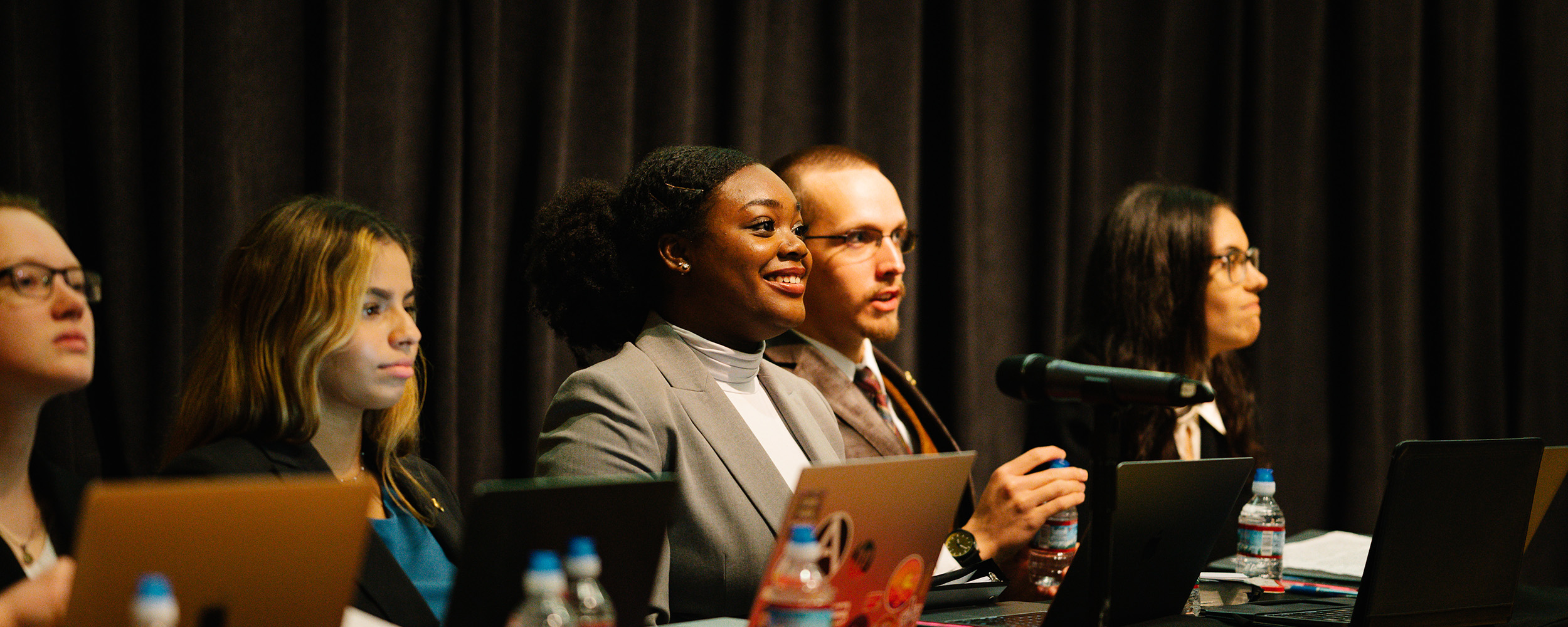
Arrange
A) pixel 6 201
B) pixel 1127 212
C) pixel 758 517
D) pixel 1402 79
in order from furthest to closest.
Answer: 1. pixel 1402 79
2. pixel 1127 212
3. pixel 758 517
4. pixel 6 201

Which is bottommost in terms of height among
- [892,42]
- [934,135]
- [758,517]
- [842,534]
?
[758,517]

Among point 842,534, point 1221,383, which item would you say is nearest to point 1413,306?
point 1221,383

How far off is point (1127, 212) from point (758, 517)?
1606 mm

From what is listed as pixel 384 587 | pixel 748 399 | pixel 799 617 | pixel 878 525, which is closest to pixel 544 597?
pixel 799 617

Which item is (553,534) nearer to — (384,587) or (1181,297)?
(384,587)

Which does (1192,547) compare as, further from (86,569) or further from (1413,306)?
(1413,306)

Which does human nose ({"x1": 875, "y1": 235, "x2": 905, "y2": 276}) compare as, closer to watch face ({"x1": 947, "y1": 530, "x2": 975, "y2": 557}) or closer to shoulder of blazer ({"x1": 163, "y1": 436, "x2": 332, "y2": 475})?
watch face ({"x1": 947, "y1": 530, "x2": 975, "y2": 557})

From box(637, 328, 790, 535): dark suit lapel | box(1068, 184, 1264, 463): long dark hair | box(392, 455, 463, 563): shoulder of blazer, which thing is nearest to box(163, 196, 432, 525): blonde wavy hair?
box(392, 455, 463, 563): shoulder of blazer

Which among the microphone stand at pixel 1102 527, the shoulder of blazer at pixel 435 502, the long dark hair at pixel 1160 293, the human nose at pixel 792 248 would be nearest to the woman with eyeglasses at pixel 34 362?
the shoulder of blazer at pixel 435 502

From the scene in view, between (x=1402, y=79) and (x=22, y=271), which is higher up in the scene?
(x=1402, y=79)

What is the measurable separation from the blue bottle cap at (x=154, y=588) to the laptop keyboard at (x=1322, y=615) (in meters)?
1.43

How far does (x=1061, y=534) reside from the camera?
2.16m

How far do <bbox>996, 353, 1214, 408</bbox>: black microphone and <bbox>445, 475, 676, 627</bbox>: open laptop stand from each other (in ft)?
2.12

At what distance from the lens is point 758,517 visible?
1.81m
